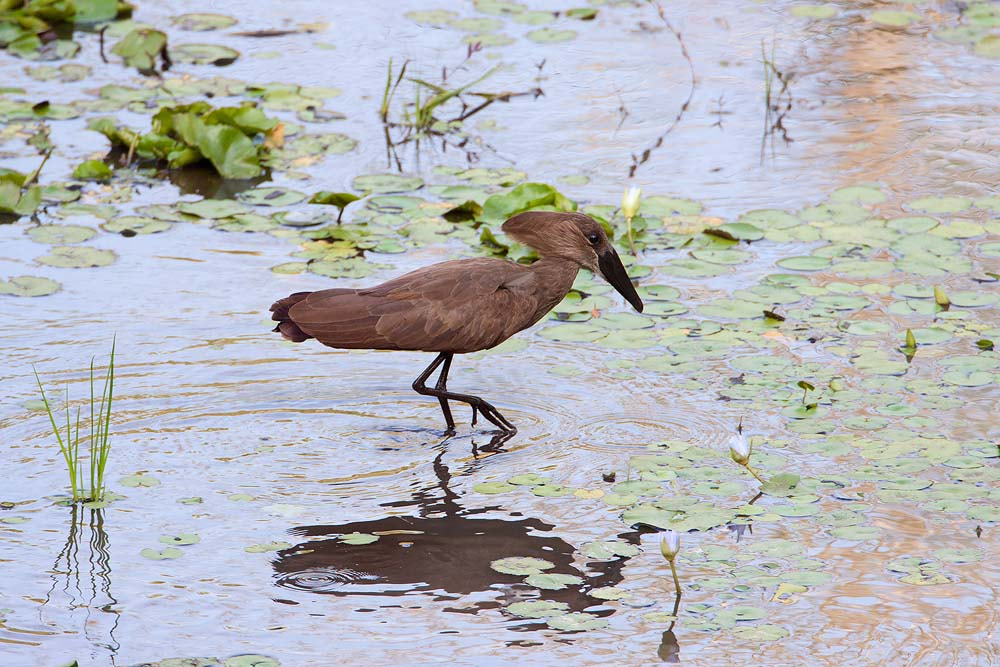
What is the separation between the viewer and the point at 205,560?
495cm

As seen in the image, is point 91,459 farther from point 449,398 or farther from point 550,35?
point 550,35

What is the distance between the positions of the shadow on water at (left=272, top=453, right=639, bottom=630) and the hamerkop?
0.68 m

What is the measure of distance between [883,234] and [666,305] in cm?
134

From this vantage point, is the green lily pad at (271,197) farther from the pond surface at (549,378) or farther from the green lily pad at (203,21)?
the green lily pad at (203,21)

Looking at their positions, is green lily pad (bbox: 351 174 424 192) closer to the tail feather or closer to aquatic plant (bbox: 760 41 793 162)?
aquatic plant (bbox: 760 41 793 162)

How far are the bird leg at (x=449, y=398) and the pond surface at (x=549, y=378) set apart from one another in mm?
97

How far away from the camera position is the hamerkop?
563 centimetres

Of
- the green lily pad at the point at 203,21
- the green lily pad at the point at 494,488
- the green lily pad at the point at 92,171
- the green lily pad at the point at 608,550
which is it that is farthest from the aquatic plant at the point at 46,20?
the green lily pad at the point at 608,550

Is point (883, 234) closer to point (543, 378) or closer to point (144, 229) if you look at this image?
point (543, 378)

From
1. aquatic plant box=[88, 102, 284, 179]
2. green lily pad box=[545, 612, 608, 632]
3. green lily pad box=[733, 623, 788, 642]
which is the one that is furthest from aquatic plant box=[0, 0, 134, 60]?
green lily pad box=[733, 623, 788, 642]

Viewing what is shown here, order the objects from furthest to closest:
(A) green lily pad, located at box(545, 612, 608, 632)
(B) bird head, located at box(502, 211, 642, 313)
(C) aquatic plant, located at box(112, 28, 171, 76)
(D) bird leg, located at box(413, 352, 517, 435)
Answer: (C) aquatic plant, located at box(112, 28, 171, 76)
(B) bird head, located at box(502, 211, 642, 313)
(D) bird leg, located at box(413, 352, 517, 435)
(A) green lily pad, located at box(545, 612, 608, 632)

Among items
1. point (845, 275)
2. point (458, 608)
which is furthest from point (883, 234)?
point (458, 608)

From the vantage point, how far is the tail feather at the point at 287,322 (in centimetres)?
557

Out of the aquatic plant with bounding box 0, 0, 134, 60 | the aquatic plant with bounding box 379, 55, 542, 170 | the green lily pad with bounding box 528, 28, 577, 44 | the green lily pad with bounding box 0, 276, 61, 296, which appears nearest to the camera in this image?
the green lily pad with bounding box 0, 276, 61, 296
